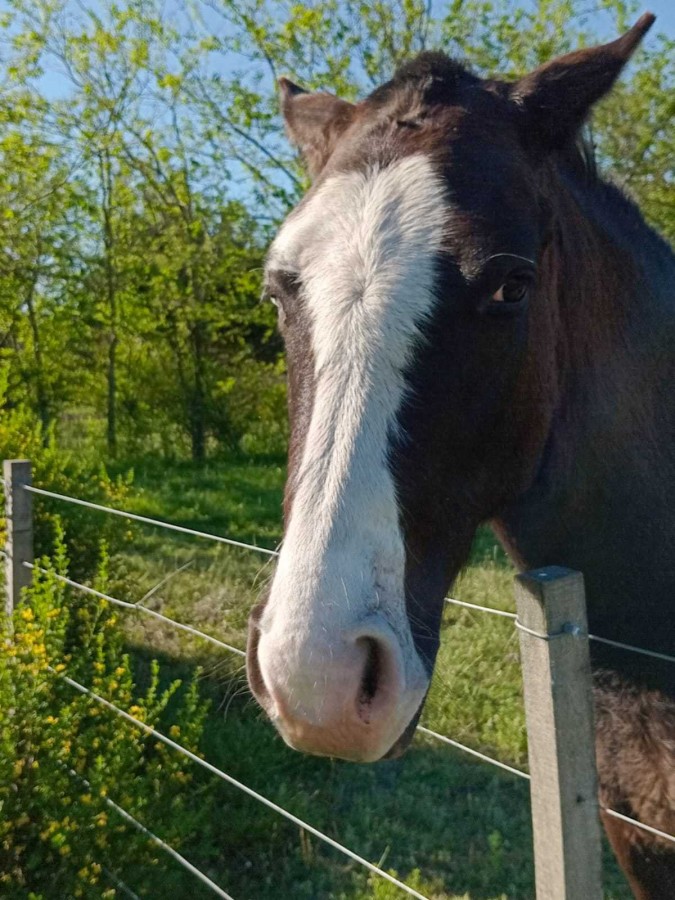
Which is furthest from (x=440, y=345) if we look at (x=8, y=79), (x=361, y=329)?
(x=8, y=79)

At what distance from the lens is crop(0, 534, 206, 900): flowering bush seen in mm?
2660

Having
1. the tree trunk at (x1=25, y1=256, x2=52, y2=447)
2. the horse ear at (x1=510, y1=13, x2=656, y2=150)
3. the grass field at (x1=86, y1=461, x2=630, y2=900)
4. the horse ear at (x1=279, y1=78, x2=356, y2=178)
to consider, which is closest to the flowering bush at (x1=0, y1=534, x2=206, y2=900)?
the grass field at (x1=86, y1=461, x2=630, y2=900)

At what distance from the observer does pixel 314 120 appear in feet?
8.43

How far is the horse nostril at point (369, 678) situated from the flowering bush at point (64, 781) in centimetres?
159

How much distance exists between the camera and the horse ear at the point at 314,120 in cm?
221

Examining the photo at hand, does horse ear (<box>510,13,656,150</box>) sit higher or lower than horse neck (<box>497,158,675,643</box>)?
higher

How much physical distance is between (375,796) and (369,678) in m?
2.66

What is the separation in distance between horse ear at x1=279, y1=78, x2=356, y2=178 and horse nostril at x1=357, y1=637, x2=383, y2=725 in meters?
1.35

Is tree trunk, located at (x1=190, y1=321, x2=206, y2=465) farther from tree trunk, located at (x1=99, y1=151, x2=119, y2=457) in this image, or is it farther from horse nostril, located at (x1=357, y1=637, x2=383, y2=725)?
horse nostril, located at (x1=357, y1=637, x2=383, y2=725)

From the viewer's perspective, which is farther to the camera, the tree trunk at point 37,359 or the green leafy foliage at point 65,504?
the tree trunk at point 37,359

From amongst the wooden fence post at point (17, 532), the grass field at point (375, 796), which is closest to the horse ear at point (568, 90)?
the grass field at point (375, 796)

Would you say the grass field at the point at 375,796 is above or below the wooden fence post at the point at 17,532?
below

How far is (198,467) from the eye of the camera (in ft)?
39.5

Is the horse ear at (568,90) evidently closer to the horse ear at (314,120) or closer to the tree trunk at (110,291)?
the horse ear at (314,120)
